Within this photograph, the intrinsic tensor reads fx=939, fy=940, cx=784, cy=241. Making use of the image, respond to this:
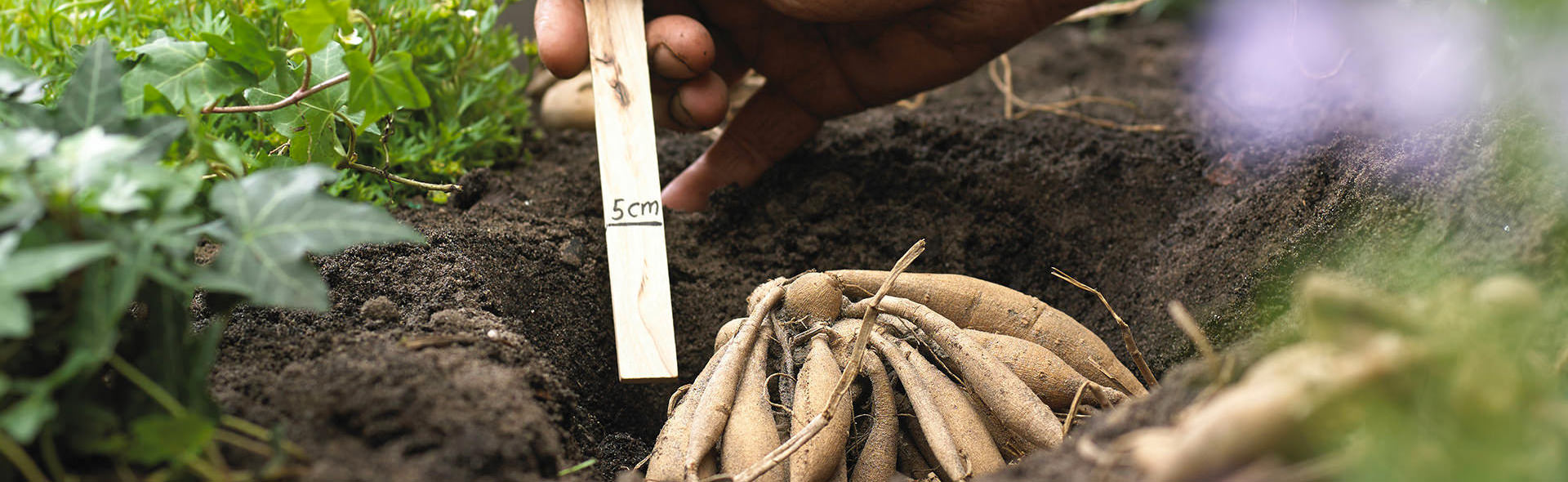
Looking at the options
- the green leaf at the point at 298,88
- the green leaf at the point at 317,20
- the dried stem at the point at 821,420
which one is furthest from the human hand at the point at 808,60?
the dried stem at the point at 821,420

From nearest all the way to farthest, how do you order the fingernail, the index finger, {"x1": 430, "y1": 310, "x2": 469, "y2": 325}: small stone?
{"x1": 430, "y1": 310, "x2": 469, "y2": 325}: small stone
the index finger
the fingernail

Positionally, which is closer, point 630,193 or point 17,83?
point 17,83

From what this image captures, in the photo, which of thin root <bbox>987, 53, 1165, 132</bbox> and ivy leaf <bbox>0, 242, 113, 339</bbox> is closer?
ivy leaf <bbox>0, 242, 113, 339</bbox>

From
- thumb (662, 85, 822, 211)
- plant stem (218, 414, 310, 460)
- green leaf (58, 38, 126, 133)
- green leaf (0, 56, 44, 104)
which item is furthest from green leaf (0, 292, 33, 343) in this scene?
thumb (662, 85, 822, 211)

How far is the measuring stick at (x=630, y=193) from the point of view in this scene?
1.61m

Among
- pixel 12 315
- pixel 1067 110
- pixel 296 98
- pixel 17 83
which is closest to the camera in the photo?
pixel 12 315

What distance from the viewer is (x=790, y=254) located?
2062mm

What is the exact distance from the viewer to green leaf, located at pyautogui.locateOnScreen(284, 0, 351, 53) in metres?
1.37

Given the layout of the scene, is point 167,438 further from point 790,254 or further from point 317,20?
point 790,254

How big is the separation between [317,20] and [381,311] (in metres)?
0.45

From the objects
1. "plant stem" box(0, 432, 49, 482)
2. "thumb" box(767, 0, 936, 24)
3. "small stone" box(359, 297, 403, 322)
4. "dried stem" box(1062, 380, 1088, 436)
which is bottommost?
"dried stem" box(1062, 380, 1088, 436)

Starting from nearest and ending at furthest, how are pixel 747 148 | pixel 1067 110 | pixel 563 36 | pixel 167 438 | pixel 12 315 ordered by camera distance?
pixel 12 315
pixel 167 438
pixel 563 36
pixel 747 148
pixel 1067 110

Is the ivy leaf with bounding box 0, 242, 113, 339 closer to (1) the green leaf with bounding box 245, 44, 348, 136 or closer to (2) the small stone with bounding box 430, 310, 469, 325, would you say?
(2) the small stone with bounding box 430, 310, 469, 325

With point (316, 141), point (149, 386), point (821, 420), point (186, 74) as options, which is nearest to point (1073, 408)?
point (821, 420)
